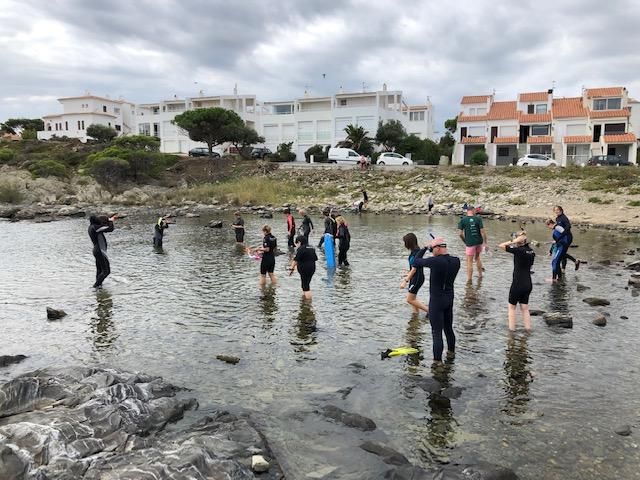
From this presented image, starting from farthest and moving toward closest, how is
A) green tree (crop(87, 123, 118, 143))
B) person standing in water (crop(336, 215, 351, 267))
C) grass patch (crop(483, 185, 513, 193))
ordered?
green tree (crop(87, 123, 118, 143))
grass patch (crop(483, 185, 513, 193))
person standing in water (crop(336, 215, 351, 267))

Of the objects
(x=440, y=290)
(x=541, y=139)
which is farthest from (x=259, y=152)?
(x=440, y=290)

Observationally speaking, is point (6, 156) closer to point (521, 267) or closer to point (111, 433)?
point (111, 433)

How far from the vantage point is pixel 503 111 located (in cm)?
6988

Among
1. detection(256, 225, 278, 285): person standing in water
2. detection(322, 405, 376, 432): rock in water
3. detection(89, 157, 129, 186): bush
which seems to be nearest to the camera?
detection(322, 405, 376, 432): rock in water

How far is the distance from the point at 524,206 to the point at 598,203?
5.42 metres

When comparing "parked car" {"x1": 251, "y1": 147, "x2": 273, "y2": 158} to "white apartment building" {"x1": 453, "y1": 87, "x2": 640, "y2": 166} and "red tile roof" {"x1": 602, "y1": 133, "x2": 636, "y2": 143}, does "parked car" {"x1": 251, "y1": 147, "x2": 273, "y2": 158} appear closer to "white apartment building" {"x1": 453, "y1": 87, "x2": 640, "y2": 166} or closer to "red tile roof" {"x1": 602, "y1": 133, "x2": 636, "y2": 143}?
"white apartment building" {"x1": 453, "y1": 87, "x2": 640, "y2": 166}

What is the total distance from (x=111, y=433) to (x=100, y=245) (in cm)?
1039

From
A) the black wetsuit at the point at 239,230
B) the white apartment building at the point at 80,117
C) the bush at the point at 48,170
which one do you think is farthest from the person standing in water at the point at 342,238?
the white apartment building at the point at 80,117

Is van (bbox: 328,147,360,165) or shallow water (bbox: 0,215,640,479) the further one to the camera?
van (bbox: 328,147,360,165)

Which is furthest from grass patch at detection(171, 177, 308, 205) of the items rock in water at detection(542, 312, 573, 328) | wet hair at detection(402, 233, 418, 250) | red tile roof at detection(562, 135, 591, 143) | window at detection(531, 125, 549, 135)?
rock in water at detection(542, 312, 573, 328)

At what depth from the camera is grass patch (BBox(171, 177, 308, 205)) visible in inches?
2121

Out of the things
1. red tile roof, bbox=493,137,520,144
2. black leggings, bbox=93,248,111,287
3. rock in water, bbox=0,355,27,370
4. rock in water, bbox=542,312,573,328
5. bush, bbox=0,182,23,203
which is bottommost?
rock in water, bbox=0,355,27,370


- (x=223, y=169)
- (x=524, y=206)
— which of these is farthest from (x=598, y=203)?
(x=223, y=169)

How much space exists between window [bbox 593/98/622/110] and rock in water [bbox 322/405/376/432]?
231 ft
